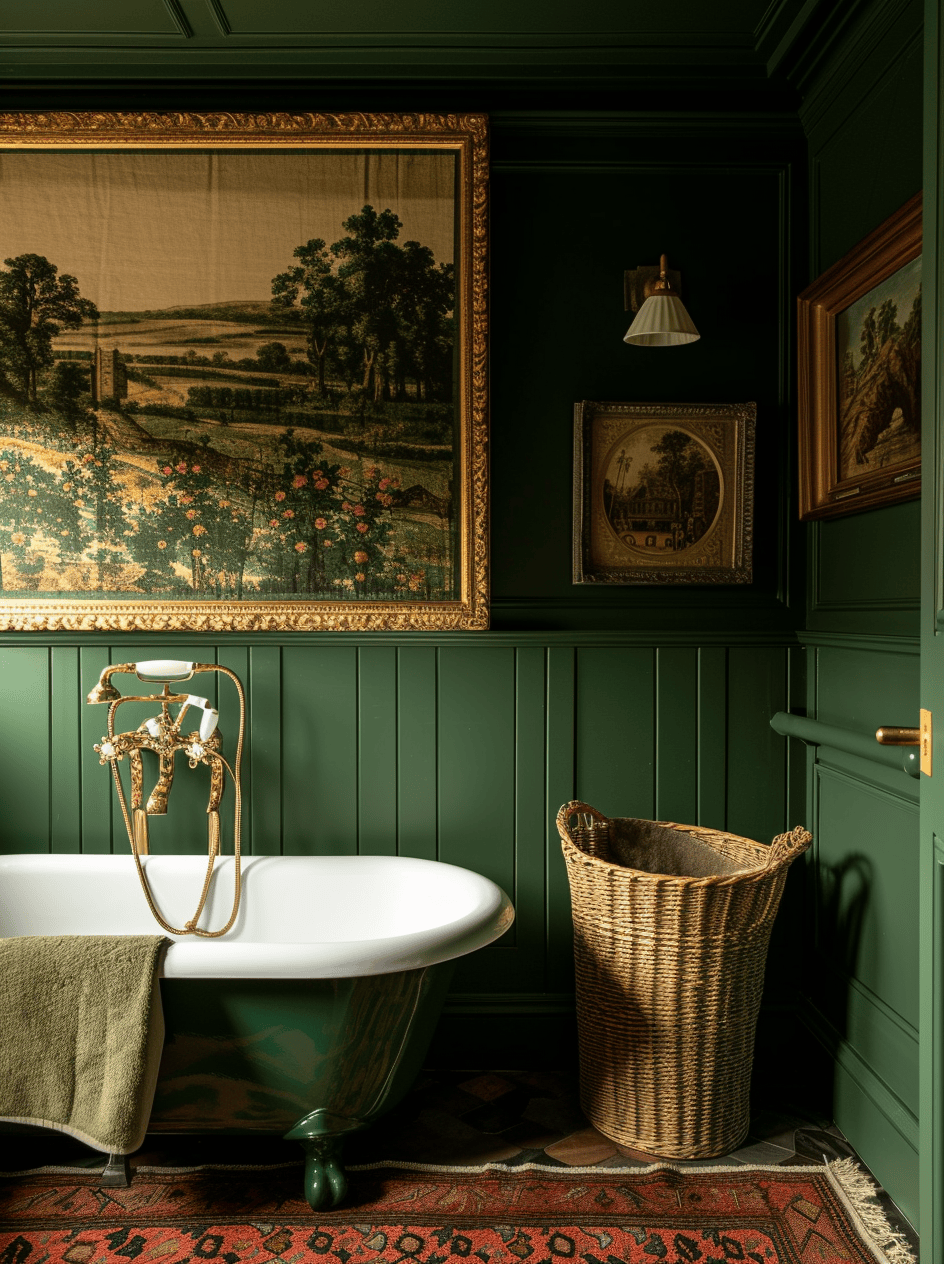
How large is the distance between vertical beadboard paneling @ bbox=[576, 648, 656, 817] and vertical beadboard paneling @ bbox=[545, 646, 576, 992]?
0.02 metres

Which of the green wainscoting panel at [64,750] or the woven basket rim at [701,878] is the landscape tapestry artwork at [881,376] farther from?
the green wainscoting panel at [64,750]

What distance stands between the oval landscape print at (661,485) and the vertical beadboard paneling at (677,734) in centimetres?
31

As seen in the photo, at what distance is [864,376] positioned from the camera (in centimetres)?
172

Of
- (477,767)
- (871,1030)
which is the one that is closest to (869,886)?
(871,1030)

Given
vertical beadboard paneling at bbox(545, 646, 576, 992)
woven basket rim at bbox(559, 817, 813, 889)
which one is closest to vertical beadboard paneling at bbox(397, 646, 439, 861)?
vertical beadboard paneling at bbox(545, 646, 576, 992)

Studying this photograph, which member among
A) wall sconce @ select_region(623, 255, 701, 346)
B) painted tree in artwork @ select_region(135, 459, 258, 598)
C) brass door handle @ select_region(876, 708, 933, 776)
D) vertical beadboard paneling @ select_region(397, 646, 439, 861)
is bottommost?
vertical beadboard paneling @ select_region(397, 646, 439, 861)

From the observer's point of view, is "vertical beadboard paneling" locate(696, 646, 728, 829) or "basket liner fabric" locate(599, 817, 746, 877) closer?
"basket liner fabric" locate(599, 817, 746, 877)

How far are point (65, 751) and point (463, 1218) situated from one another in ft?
4.42

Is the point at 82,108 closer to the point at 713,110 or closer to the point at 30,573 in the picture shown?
the point at 30,573

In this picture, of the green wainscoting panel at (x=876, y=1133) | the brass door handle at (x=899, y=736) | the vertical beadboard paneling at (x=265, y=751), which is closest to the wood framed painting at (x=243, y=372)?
the vertical beadboard paneling at (x=265, y=751)

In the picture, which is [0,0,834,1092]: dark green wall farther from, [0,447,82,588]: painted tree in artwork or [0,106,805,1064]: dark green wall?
[0,447,82,588]: painted tree in artwork

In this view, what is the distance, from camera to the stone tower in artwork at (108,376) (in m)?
2.01

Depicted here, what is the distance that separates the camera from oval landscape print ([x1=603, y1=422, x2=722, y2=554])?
2021 millimetres

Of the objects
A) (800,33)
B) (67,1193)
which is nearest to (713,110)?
(800,33)
